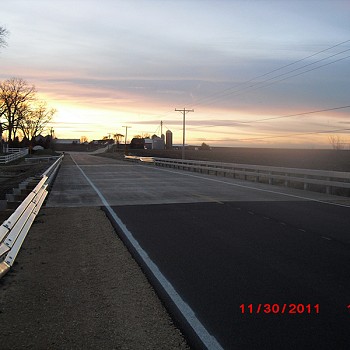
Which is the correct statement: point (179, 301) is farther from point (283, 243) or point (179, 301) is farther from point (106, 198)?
point (106, 198)

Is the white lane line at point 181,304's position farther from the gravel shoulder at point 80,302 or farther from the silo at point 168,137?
the silo at point 168,137

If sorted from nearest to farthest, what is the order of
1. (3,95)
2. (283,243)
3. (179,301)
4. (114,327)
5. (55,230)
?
(114,327) → (179,301) → (283,243) → (55,230) → (3,95)

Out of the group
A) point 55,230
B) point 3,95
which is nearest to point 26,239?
point 55,230

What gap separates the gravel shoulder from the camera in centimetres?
431

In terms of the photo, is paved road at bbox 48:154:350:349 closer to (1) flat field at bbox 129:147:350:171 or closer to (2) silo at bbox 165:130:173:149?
(1) flat field at bbox 129:147:350:171

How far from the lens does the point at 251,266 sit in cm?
688

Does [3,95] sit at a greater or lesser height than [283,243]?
greater

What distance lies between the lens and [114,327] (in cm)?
459

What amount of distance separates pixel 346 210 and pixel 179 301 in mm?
9415
